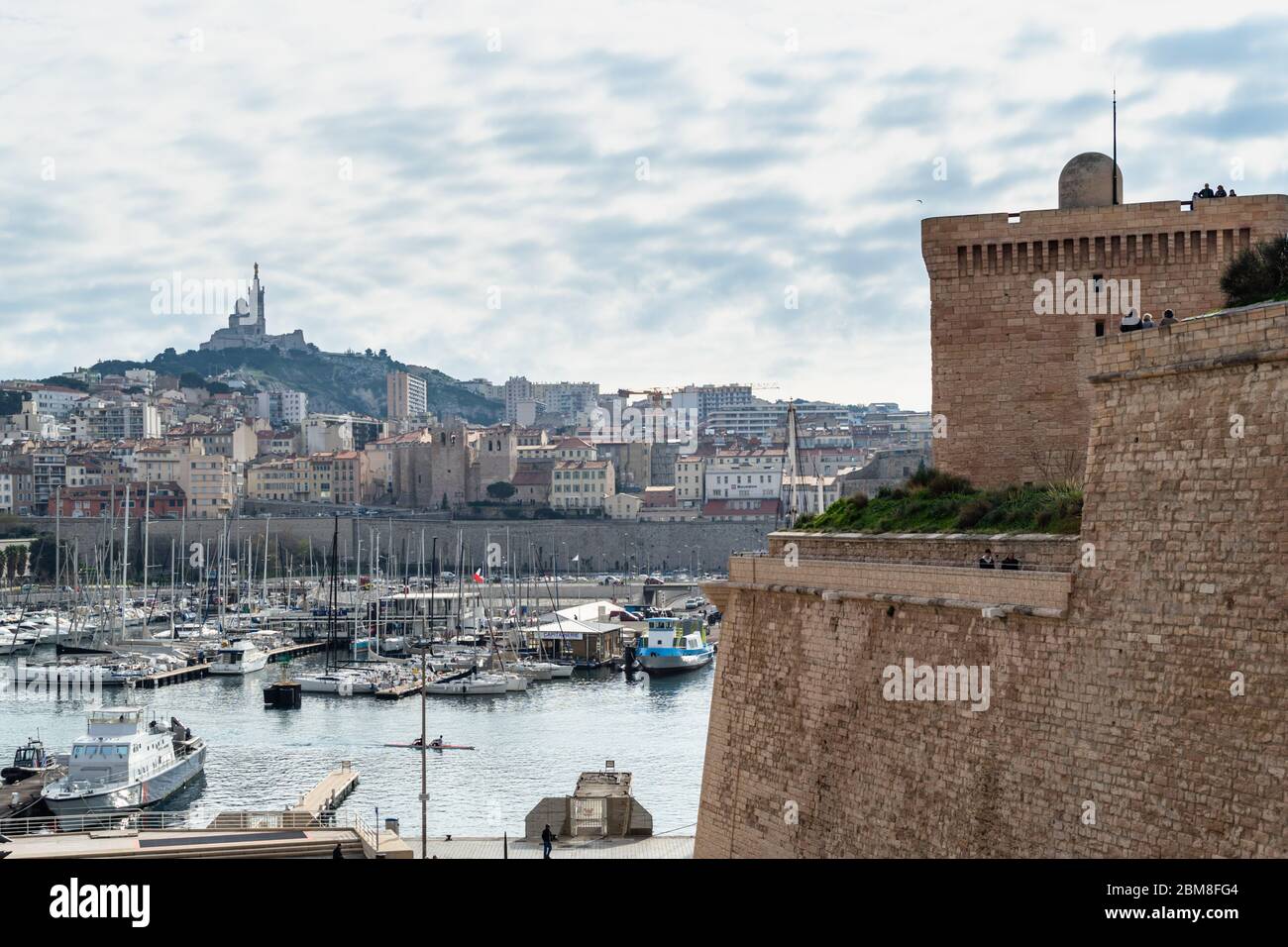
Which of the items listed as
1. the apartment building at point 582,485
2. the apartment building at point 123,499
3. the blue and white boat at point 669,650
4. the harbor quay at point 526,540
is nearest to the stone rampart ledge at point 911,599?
the blue and white boat at point 669,650

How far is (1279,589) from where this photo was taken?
7.04m

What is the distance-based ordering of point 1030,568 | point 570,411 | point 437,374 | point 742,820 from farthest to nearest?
point 437,374 < point 570,411 < point 742,820 < point 1030,568

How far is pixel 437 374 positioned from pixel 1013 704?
631 ft

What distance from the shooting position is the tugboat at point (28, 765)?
27.7m

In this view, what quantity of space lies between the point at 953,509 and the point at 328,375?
183383 millimetres

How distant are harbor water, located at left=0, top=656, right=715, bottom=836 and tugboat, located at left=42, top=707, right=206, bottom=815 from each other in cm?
46

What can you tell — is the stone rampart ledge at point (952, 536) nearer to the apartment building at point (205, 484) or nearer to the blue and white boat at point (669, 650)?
the blue and white boat at point (669, 650)

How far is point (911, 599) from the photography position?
1023 cm

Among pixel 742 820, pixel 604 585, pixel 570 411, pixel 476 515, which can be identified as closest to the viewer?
pixel 742 820

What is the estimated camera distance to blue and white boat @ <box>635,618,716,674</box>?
45406mm

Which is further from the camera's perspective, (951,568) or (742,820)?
(742,820)

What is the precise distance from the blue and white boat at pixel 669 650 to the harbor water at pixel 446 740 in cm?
37
